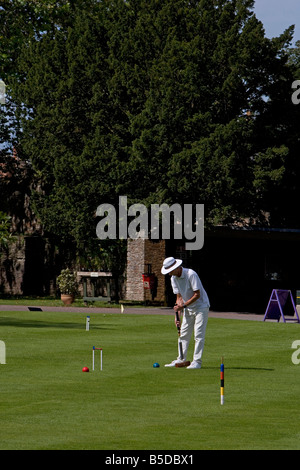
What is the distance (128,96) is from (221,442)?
104 ft

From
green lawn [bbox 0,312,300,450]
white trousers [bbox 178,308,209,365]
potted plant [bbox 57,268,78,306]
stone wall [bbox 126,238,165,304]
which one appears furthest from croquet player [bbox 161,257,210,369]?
potted plant [bbox 57,268,78,306]

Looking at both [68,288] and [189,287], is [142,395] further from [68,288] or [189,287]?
[68,288]

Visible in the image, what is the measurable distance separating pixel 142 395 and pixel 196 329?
12.4 feet

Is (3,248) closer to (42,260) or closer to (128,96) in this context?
(42,260)

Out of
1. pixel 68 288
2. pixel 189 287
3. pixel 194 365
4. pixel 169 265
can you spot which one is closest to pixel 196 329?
pixel 194 365

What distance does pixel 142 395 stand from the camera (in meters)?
13.2

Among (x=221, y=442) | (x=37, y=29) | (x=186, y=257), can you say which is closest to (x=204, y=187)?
(x=186, y=257)

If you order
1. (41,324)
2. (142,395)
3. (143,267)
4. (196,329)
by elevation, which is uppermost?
(143,267)

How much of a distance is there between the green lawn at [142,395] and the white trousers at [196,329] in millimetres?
384

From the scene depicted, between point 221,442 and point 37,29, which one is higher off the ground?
point 37,29

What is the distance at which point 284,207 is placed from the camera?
1702 inches

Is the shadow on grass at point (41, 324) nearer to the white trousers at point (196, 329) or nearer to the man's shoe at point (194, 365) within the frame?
the white trousers at point (196, 329)

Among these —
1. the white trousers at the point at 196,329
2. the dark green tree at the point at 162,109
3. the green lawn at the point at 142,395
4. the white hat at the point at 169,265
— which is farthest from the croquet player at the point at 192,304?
the dark green tree at the point at 162,109
